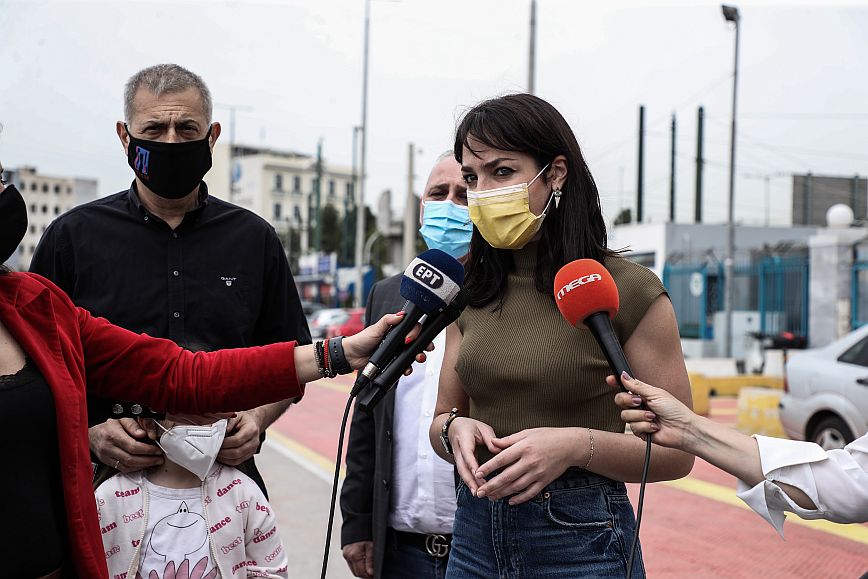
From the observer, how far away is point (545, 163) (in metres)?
2.41

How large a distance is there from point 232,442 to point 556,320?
1.11 meters

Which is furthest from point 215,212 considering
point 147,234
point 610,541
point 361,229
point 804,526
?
point 361,229

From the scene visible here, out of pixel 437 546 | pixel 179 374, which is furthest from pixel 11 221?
pixel 437 546

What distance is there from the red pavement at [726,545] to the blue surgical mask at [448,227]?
332 centimetres

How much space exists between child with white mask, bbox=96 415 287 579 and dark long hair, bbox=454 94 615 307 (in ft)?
3.11

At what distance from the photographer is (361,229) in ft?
113

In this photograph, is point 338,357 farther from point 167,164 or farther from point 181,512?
point 167,164

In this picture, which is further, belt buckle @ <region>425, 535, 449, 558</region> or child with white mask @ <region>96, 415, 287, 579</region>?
belt buckle @ <region>425, 535, 449, 558</region>

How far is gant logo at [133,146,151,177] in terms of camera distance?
2.84 m

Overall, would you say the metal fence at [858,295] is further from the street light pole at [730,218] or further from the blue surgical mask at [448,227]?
the blue surgical mask at [448,227]

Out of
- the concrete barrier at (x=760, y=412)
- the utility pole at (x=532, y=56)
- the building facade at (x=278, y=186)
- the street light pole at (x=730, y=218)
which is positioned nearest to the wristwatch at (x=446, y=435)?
the concrete barrier at (x=760, y=412)

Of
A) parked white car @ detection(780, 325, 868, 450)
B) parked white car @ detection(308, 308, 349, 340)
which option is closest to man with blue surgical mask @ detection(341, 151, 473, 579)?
parked white car @ detection(780, 325, 868, 450)

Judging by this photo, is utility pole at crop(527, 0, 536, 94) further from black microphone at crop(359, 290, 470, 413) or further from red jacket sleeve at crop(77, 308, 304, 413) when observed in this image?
black microphone at crop(359, 290, 470, 413)

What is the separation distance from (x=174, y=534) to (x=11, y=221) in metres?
1.10
